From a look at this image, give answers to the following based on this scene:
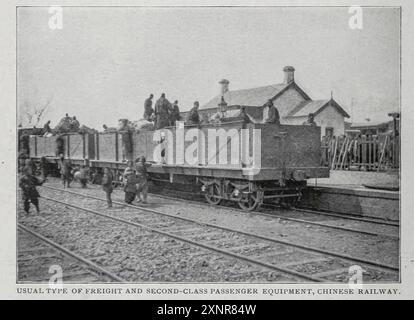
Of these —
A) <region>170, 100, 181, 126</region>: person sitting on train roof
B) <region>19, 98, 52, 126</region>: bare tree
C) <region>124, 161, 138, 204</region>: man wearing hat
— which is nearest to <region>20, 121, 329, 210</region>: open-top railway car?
<region>170, 100, 181, 126</region>: person sitting on train roof

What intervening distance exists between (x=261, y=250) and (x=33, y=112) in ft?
16.8

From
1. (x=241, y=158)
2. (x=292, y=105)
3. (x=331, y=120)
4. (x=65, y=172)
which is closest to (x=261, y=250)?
(x=241, y=158)

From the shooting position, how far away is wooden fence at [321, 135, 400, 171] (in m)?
14.9

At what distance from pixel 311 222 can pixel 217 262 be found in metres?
2.94

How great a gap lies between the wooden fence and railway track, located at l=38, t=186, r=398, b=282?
741 cm

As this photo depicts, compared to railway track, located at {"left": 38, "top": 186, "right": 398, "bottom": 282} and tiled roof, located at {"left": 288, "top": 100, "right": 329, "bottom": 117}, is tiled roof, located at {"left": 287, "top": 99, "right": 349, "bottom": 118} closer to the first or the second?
tiled roof, located at {"left": 288, "top": 100, "right": 329, "bottom": 117}

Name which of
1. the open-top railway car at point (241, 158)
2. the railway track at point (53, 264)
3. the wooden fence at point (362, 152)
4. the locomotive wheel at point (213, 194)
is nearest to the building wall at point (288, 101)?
the wooden fence at point (362, 152)

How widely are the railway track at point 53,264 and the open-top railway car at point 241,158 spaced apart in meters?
4.22

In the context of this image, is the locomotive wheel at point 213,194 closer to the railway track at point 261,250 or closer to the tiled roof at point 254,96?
the railway track at point 261,250

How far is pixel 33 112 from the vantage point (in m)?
8.34

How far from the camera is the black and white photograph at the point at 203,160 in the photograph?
19.2 feet

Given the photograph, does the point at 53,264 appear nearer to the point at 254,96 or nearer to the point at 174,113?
the point at 174,113

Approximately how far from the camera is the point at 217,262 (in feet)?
19.8
